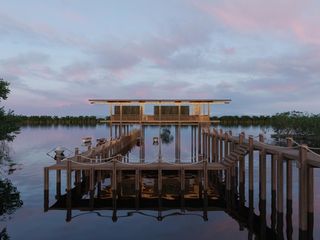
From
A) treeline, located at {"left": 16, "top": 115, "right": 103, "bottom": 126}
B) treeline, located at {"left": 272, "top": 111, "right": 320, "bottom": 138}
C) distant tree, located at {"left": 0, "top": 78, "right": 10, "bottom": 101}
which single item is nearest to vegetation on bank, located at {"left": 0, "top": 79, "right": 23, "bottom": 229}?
distant tree, located at {"left": 0, "top": 78, "right": 10, "bottom": 101}

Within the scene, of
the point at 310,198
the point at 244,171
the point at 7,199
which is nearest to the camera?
the point at 310,198

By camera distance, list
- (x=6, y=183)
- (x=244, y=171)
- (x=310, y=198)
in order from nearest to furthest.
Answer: (x=310, y=198)
(x=244, y=171)
(x=6, y=183)

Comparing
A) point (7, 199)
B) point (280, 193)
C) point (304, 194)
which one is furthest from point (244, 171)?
point (7, 199)

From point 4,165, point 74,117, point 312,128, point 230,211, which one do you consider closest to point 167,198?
point 230,211

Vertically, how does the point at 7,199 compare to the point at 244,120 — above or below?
below

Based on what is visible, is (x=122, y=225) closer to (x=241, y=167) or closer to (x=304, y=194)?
(x=241, y=167)

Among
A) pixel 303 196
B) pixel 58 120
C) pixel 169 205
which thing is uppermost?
pixel 58 120

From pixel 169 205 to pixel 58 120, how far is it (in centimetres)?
15548

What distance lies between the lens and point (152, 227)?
18703mm

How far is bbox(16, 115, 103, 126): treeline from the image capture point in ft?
545

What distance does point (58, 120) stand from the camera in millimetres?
171625

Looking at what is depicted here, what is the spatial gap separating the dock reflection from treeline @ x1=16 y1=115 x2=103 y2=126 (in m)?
139

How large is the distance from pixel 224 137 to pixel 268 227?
12.9 metres

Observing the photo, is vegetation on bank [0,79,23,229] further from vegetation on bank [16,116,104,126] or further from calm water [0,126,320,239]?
vegetation on bank [16,116,104,126]
